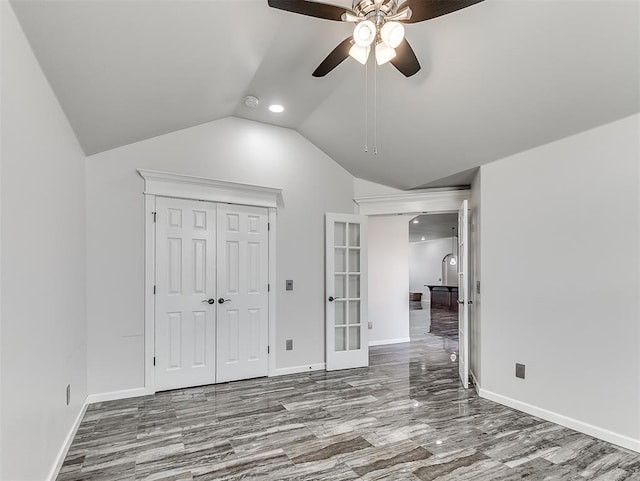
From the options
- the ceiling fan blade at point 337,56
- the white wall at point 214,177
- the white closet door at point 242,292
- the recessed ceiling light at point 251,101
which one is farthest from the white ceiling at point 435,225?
the ceiling fan blade at point 337,56

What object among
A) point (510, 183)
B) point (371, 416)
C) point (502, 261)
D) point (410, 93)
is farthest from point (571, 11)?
point (371, 416)

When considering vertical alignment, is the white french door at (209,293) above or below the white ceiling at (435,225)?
below

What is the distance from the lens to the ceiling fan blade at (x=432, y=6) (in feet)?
6.32

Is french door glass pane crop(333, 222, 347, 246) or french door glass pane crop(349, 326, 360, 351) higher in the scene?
french door glass pane crop(333, 222, 347, 246)

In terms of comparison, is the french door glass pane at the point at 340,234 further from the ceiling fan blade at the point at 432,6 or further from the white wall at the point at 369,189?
the ceiling fan blade at the point at 432,6

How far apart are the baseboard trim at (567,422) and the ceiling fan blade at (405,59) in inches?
124

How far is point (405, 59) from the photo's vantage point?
246cm

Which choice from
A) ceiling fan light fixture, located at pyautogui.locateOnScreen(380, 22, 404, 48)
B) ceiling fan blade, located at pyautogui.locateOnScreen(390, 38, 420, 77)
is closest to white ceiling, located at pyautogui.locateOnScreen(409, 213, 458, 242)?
ceiling fan blade, located at pyautogui.locateOnScreen(390, 38, 420, 77)

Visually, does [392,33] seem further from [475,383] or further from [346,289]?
[475,383]

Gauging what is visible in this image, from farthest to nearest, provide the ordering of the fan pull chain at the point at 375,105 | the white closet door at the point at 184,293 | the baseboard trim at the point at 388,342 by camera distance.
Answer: the baseboard trim at the point at 388,342 → the white closet door at the point at 184,293 → the fan pull chain at the point at 375,105

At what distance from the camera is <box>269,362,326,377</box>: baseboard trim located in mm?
4645

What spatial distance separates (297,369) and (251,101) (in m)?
3.28

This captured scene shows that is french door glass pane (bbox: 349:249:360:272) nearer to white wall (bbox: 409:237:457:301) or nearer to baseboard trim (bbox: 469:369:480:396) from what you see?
baseboard trim (bbox: 469:369:480:396)

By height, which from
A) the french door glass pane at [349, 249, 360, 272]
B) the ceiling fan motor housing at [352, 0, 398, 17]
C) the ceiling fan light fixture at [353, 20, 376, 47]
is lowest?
the french door glass pane at [349, 249, 360, 272]
